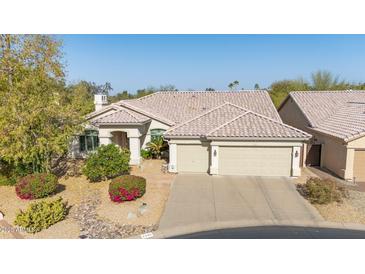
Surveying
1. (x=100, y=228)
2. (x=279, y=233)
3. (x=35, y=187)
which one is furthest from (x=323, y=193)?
(x=35, y=187)

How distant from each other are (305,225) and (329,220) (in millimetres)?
1273

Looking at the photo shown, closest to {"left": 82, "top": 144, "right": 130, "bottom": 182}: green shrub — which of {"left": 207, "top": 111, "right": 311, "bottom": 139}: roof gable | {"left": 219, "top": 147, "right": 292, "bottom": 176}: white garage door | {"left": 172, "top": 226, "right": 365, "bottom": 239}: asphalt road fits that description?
{"left": 207, "top": 111, "right": 311, "bottom": 139}: roof gable

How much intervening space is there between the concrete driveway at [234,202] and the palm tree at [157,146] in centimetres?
490

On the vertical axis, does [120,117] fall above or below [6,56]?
below

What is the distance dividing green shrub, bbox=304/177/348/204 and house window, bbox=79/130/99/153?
16.1 m

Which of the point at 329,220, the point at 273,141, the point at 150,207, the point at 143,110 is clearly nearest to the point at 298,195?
the point at 329,220

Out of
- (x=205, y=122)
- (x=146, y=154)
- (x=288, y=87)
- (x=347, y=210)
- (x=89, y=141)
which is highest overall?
(x=288, y=87)

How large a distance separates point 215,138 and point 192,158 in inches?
94.4

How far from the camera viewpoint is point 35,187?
40.1 ft

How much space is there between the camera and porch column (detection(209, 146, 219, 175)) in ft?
52.1

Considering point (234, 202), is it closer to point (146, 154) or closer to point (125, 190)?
point (125, 190)

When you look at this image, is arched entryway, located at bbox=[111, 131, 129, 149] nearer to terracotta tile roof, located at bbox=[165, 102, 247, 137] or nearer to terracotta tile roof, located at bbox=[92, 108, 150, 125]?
terracotta tile roof, located at bbox=[92, 108, 150, 125]

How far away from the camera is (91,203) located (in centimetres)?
1208

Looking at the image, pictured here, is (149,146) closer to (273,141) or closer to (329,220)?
(273,141)
